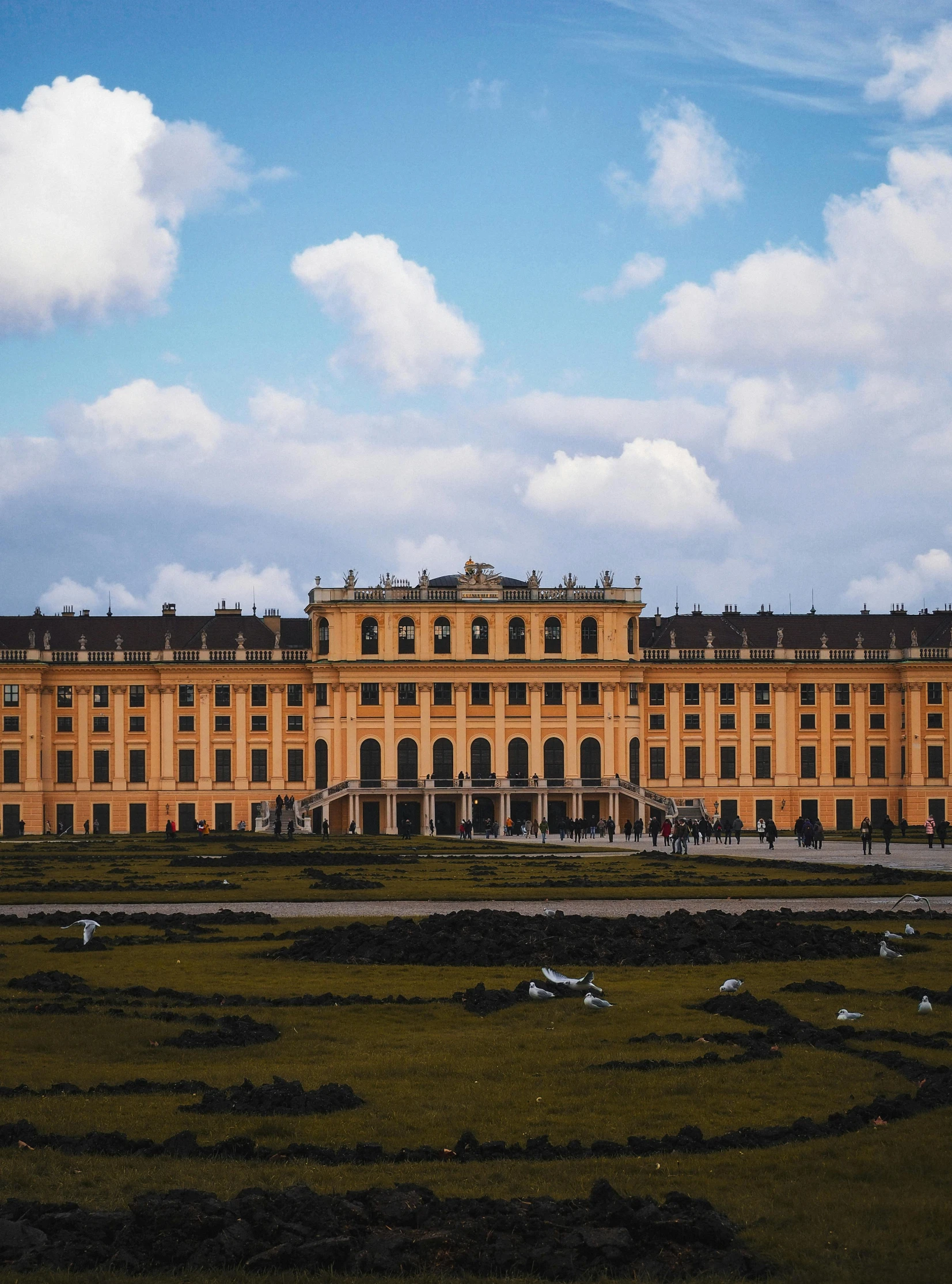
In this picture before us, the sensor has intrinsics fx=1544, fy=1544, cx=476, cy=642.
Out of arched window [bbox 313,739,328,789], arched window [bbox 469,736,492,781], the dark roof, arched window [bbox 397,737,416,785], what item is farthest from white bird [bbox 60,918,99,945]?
the dark roof

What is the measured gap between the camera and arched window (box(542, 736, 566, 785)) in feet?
363

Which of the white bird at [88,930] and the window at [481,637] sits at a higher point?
the window at [481,637]

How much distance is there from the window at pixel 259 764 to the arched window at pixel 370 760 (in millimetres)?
7059

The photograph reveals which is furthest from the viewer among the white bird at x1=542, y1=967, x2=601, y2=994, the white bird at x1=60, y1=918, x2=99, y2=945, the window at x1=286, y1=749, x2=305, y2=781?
the window at x1=286, y1=749, x2=305, y2=781

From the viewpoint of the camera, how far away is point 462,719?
111 meters

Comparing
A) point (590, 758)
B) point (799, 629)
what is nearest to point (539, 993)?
point (590, 758)

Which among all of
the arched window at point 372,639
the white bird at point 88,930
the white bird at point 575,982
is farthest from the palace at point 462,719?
the white bird at point 575,982

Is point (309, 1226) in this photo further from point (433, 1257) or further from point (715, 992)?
point (715, 992)

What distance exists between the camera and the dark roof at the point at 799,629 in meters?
117

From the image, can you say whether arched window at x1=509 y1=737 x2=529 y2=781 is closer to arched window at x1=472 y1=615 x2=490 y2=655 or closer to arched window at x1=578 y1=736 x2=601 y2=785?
arched window at x1=578 y1=736 x2=601 y2=785

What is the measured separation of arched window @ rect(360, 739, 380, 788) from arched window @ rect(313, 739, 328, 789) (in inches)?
103

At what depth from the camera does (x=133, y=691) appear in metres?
111

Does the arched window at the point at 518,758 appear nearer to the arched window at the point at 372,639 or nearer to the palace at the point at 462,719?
the palace at the point at 462,719

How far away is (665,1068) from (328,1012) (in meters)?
6.41
